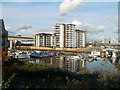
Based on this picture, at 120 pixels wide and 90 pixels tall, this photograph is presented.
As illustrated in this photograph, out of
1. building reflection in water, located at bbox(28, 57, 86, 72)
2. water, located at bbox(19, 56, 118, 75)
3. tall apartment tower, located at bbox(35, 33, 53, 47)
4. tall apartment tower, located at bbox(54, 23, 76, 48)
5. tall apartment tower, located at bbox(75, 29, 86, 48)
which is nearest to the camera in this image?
water, located at bbox(19, 56, 118, 75)

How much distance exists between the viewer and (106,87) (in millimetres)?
1735

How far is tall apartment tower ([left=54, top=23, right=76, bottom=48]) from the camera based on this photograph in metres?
19.9

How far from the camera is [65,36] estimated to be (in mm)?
20188

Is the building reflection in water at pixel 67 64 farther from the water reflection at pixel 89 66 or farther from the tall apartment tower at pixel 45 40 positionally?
the tall apartment tower at pixel 45 40

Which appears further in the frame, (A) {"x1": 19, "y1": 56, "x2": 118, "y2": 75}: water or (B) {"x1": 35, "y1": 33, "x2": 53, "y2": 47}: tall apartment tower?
(B) {"x1": 35, "y1": 33, "x2": 53, "y2": 47}: tall apartment tower

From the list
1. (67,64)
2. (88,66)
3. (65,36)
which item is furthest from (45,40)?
(88,66)

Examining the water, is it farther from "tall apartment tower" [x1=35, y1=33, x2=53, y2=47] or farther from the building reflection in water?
"tall apartment tower" [x1=35, y1=33, x2=53, y2=47]

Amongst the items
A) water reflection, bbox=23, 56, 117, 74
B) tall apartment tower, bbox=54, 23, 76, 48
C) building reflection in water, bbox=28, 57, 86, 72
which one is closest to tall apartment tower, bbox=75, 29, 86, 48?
tall apartment tower, bbox=54, 23, 76, 48

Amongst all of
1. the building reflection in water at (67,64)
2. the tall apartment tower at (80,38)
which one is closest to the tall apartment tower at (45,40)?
the tall apartment tower at (80,38)

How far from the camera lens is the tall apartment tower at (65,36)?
65.2 ft

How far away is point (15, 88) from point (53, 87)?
51cm

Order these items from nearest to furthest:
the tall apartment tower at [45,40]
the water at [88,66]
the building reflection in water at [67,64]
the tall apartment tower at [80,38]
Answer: the water at [88,66] → the building reflection in water at [67,64] → the tall apartment tower at [80,38] → the tall apartment tower at [45,40]

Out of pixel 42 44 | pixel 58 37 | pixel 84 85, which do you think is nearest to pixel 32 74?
pixel 84 85

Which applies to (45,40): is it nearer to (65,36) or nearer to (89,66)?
(65,36)
